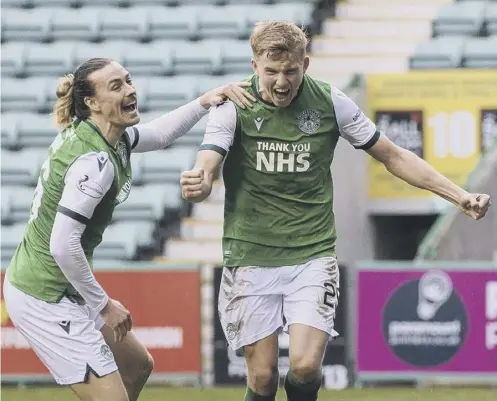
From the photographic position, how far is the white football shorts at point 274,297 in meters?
→ 6.67

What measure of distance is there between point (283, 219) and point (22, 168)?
8.26m

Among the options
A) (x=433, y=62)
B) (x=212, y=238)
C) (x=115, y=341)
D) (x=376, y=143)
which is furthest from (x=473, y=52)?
(x=115, y=341)

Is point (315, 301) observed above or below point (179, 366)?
above

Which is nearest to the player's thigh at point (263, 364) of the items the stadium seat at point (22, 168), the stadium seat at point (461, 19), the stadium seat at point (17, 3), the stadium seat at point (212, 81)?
the stadium seat at point (22, 168)

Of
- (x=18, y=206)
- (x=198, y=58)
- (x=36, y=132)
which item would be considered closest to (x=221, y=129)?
(x=18, y=206)

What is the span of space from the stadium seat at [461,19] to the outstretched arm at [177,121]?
8761 millimetres

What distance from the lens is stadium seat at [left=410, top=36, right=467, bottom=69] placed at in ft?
47.8

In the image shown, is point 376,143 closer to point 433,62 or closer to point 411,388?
point 411,388

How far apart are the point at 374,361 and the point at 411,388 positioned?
409 millimetres

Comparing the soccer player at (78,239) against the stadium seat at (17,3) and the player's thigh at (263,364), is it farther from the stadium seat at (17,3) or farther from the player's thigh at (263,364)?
the stadium seat at (17,3)

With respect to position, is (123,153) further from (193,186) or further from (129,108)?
(193,186)

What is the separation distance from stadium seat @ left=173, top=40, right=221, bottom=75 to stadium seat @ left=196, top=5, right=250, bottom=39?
27 centimetres

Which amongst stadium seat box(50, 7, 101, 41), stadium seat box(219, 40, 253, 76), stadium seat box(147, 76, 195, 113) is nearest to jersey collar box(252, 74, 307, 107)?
stadium seat box(147, 76, 195, 113)

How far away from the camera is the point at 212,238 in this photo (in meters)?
13.6
